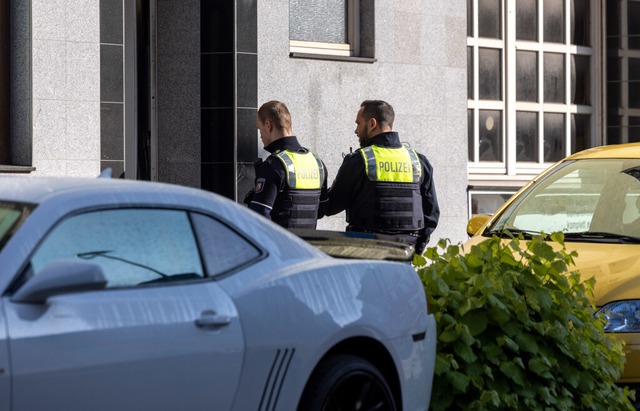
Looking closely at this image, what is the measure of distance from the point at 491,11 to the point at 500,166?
5.96 ft

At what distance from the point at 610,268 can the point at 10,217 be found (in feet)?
13.0

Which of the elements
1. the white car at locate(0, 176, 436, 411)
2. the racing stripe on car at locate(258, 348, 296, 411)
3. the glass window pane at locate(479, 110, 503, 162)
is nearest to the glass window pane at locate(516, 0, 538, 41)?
the glass window pane at locate(479, 110, 503, 162)

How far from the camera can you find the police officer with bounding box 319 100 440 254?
9734 millimetres

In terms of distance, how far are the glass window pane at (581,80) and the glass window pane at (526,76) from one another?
62 cm

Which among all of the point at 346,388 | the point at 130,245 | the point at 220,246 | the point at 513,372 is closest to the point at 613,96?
the point at 513,372

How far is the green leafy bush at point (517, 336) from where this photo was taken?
6602 mm

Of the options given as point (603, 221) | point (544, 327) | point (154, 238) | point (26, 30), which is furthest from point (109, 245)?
point (26, 30)

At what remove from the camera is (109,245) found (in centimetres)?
498

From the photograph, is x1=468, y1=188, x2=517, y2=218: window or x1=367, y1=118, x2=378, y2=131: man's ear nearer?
x1=367, y1=118, x2=378, y2=131: man's ear

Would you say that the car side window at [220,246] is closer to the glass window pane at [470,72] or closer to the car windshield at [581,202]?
the car windshield at [581,202]

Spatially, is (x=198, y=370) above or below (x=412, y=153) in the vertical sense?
below

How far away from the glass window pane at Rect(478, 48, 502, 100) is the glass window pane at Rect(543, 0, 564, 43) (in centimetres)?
84

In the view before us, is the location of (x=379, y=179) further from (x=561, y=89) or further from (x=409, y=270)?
(x=561, y=89)

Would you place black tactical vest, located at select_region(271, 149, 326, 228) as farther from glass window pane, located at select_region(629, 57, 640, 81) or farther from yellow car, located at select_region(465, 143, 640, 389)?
glass window pane, located at select_region(629, 57, 640, 81)
